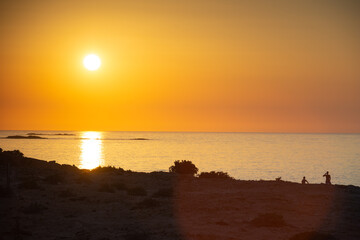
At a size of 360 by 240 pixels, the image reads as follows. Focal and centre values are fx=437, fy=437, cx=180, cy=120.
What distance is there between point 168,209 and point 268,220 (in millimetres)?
6074

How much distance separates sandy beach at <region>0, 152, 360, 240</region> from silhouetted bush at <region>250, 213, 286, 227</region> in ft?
0.10

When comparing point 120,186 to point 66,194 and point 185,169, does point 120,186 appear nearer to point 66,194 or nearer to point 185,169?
point 66,194

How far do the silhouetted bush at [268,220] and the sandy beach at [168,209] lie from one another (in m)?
0.03

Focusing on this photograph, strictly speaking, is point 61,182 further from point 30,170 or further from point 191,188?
point 191,188

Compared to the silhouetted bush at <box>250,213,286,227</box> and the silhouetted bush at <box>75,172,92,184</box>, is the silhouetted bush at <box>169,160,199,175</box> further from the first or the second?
the silhouetted bush at <box>250,213,286,227</box>

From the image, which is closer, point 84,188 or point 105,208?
point 105,208

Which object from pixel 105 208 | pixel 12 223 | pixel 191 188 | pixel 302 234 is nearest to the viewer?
pixel 302 234

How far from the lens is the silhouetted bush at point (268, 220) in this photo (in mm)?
21525

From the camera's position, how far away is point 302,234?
18688mm

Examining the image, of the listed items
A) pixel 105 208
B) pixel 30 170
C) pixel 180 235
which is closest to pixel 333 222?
pixel 180 235

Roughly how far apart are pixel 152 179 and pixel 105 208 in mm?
12940

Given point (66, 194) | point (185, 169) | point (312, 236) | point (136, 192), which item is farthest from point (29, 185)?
Answer: point (185, 169)

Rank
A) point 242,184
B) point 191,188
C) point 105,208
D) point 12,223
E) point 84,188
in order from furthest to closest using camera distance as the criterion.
Result: point 242,184, point 191,188, point 84,188, point 105,208, point 12,223

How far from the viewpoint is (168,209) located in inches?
990
